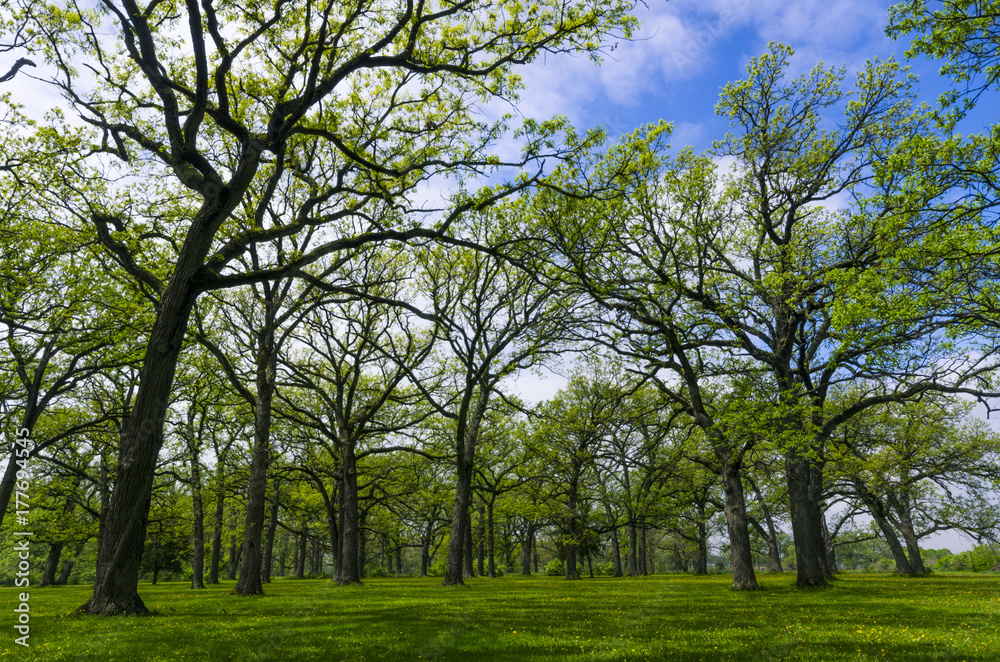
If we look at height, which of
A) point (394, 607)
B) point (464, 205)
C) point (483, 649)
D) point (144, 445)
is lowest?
point (394, 607)

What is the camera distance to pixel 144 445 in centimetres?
1068

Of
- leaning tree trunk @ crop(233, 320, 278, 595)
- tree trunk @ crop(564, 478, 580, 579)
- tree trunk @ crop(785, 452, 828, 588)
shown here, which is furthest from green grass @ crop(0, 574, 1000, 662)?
tree trunk @ crop(564, 478, 580, 579)

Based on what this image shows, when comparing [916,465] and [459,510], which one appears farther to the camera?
[916,465]

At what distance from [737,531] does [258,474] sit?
18739 mm

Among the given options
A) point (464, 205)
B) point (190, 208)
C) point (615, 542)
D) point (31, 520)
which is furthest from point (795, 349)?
point (31, 520)

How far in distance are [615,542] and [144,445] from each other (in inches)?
1673

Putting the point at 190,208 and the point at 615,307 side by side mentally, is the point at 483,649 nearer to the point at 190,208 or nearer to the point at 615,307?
the point at 615,307

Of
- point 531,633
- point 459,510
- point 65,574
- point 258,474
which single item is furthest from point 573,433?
point 65,574

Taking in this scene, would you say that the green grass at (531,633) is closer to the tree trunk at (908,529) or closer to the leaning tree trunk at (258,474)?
the leaning tree trunk at (258,474)

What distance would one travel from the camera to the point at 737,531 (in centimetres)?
1983

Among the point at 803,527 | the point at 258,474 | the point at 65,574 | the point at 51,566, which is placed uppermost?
the point at 258,474

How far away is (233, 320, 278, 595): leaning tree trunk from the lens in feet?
65.6

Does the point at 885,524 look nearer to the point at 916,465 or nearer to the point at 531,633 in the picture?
the point at 916,465

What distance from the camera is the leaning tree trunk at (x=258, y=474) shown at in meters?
20.0
